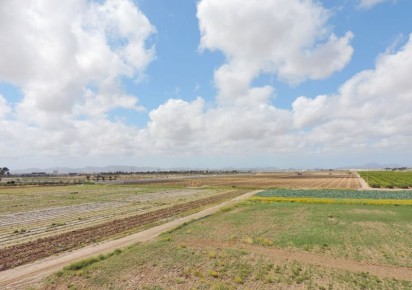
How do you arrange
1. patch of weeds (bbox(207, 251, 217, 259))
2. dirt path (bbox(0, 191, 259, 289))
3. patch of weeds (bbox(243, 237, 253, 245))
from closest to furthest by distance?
1. dirt path (bbox(0, 191, 259, 289))
2. patch of weeds (bbox(207, 251, 217, 259))
3. patch of weeds (bbox(243, 237, 253, 245))

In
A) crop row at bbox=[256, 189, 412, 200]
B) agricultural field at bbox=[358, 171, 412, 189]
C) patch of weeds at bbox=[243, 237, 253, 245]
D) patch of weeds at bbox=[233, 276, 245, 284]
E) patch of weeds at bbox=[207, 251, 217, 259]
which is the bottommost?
patch of weeds at bbox=[233, 276, 245, 284]

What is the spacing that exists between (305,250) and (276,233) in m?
6.09

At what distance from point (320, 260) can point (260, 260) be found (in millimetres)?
4015

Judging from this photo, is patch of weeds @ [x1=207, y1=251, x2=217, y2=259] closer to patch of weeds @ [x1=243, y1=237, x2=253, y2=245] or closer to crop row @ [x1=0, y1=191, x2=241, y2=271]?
patch of weeds @ [x1=243, y1=237, x2=253, y2=245]

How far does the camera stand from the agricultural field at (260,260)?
17938mm

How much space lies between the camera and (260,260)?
21.9 metres

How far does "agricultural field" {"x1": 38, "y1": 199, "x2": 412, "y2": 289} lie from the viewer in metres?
17.9

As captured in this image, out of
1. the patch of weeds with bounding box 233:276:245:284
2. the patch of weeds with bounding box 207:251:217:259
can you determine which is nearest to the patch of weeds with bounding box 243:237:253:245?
the patch of weeds with bounding box 207:251:217:259

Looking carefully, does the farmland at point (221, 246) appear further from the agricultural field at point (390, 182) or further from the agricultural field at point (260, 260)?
the agricultural field at point (390, 182)

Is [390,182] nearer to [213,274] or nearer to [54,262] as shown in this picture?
[213,274]

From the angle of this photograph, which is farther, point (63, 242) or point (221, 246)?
point (63, 242)

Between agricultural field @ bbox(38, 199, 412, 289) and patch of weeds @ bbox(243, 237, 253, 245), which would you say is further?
patch of weeds @ bbox(243, 237, 253, 245)

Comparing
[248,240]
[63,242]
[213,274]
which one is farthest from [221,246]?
[63,242]

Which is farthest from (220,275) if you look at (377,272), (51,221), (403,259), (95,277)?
(51,221)
